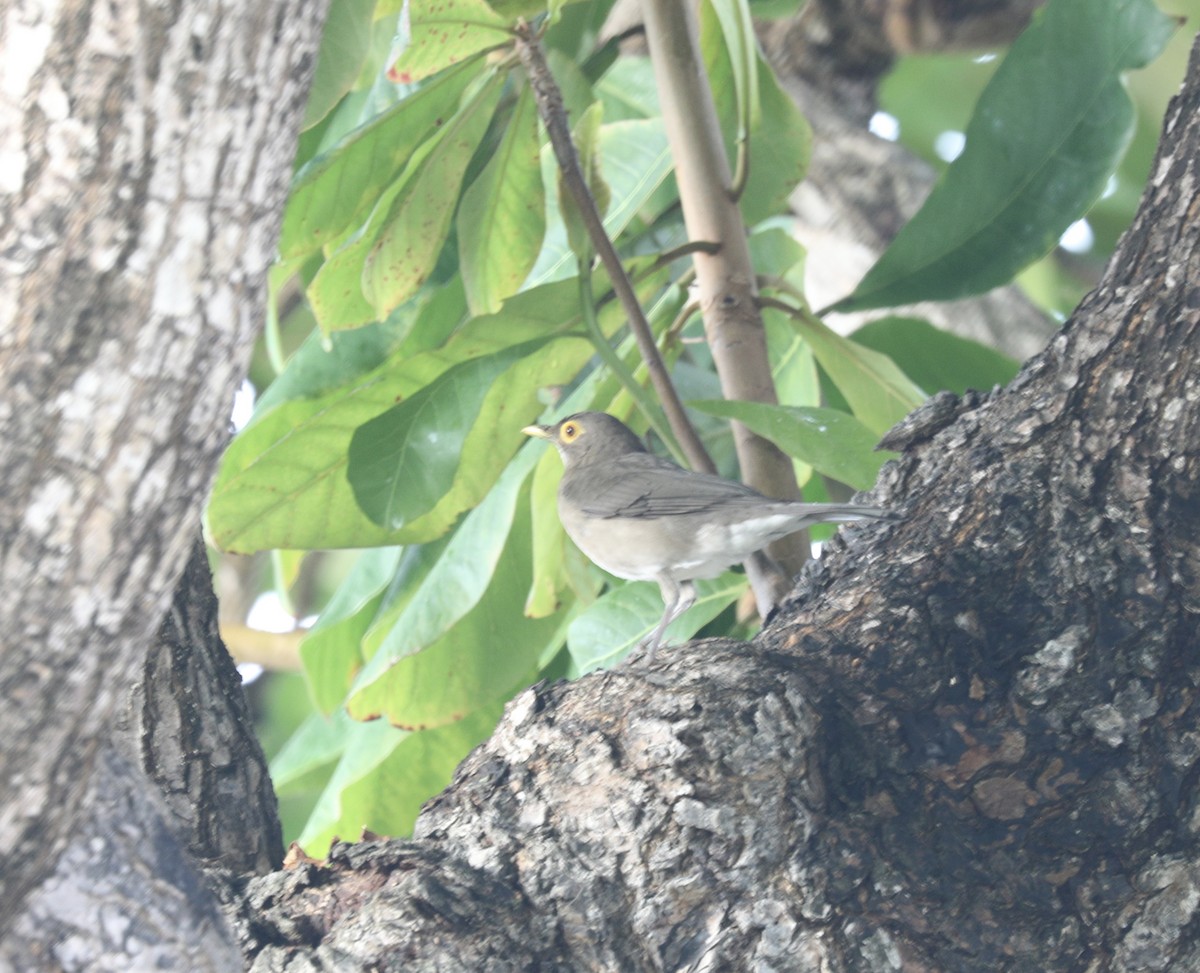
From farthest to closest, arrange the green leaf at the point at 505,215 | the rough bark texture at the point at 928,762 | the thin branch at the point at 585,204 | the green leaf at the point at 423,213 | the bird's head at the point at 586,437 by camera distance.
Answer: the bird's head at the point at 586,437, the green leaf at the point at 505,215, the green leaf at the point at 423,213, the thin branch at the point at 585,204, the rough bark texture at the point at 928,762

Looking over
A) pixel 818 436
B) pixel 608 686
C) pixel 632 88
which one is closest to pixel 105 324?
pixel 608 686

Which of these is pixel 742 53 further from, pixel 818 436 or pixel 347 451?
pixel 347 451

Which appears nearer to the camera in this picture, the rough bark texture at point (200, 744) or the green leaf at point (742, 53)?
the rough bark texture at point (200, 744)

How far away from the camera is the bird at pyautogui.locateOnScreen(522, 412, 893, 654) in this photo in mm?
3217

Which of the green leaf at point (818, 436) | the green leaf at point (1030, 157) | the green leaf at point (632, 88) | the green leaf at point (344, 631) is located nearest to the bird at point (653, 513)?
the green leaf at point (818, 436)

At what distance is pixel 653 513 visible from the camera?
11.7 feet

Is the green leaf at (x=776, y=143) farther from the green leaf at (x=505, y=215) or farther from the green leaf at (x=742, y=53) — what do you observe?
the green leaf at (x=505, y=215)

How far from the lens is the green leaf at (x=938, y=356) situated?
13.6 feet

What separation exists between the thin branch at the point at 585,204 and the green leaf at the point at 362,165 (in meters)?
0.31

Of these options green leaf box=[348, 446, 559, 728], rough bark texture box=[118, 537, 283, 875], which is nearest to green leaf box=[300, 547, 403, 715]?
green leaf box=[348, 446, 559, 728]

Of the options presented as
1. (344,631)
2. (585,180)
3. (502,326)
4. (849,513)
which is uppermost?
(585,180)

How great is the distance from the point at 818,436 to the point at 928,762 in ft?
2.77

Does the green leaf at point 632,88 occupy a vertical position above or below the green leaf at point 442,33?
above

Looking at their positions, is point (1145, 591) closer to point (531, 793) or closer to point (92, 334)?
point (531, 793)
